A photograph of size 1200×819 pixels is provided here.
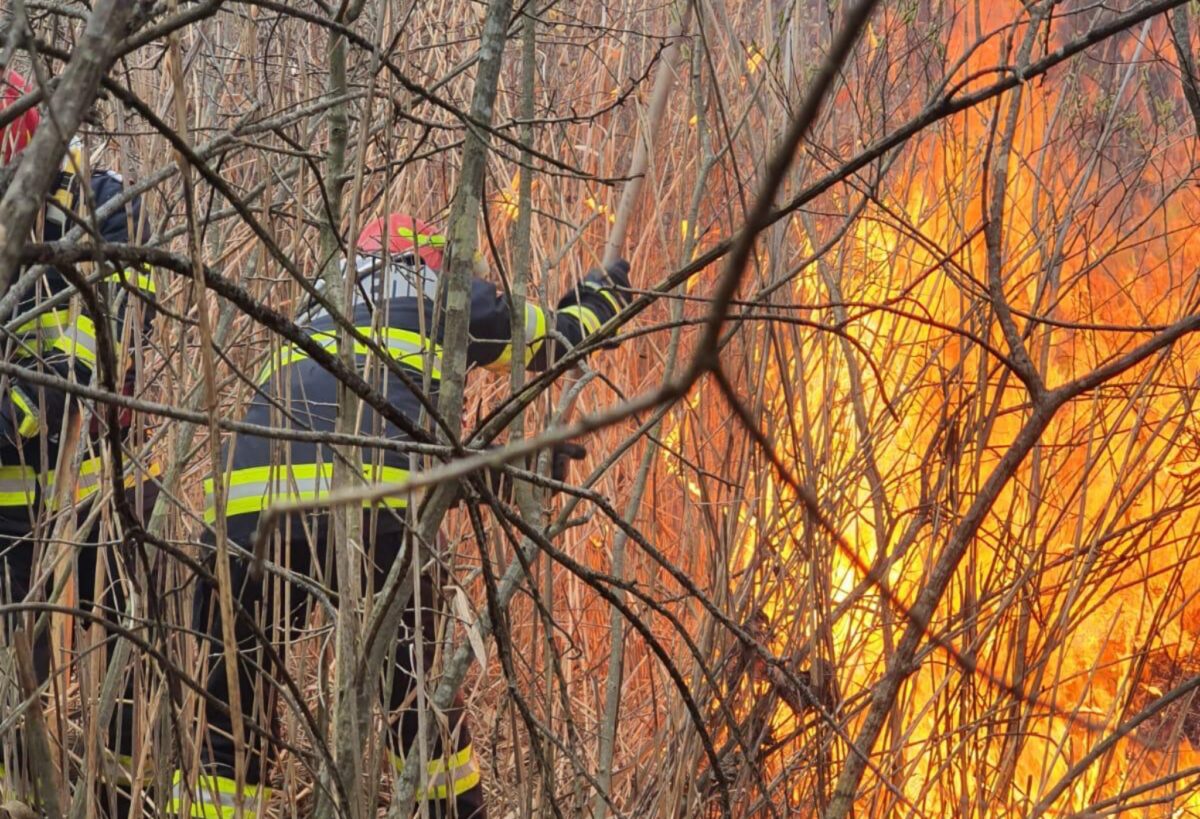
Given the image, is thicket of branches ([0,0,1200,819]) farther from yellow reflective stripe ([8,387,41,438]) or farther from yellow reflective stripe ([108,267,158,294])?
yellow reflective stripe ([8,387,41,438])

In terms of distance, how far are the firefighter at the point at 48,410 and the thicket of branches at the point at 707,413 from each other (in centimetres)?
6

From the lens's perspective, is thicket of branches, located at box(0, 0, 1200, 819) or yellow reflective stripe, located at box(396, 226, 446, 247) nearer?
thicket of branches, located at box(0, 0, 1200, 819)

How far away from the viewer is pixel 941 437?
154 cm

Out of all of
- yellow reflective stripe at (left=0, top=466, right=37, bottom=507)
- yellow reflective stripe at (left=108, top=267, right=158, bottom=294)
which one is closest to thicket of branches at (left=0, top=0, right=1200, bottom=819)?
yellow reflective stripe at (left=108, top=267, right=158, bottom=294)

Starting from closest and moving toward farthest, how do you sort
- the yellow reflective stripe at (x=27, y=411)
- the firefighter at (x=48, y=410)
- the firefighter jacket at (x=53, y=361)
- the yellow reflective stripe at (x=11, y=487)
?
the firefighter at (x=48, y=410)
the firefighter jacket at (x=53, y=361)
the yellow reflective stripe at (x=27, y=411)
the yellow reflective stripe at (x=11, y=487)

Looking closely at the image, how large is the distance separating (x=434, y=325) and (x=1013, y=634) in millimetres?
959

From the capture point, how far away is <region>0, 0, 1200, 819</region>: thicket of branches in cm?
77

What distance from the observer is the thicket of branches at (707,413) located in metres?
0.77

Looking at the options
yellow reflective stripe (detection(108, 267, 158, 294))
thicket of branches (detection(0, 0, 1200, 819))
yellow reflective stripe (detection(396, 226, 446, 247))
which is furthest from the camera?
yellow reflective stripe (detection(396, 226, 446, 247))

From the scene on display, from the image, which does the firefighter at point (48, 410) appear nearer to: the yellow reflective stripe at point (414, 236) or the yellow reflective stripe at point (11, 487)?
the yellow reflective stripe at point (11, 487)

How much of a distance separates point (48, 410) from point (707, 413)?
1.30 m

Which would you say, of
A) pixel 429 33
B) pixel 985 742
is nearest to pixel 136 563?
pixel 985 742

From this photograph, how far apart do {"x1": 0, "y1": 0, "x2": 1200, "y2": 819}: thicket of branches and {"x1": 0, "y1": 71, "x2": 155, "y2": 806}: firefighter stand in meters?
0.06

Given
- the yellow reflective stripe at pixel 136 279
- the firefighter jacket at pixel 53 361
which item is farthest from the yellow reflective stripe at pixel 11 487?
the yellow reflective stripe at pixel 136 279
